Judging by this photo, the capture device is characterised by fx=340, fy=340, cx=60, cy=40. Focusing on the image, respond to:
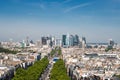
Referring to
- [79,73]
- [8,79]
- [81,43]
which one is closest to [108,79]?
[79,73]

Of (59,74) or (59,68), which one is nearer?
(59,74)

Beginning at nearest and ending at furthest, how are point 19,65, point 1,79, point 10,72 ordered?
1. point 1,79
2. point 10,72
3. point 19,65

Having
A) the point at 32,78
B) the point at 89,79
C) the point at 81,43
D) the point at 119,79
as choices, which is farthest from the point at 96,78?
the point at 81,43

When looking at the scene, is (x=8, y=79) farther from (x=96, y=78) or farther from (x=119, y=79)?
(x=119, y=79)

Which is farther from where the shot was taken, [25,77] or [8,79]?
[8,79]

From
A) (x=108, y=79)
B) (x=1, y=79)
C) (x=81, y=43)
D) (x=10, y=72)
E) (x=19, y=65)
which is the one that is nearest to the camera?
(x=108, y=79)

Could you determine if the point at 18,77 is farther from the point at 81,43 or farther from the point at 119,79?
the point at 81,43

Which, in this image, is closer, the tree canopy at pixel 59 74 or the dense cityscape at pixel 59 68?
the tree canopy at pixel 59 74

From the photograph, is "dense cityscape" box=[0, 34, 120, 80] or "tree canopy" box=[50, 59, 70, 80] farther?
"dense cityscape" box=[0, 34, 120, 80]

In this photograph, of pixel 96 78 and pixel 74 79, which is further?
pixel 74 79
